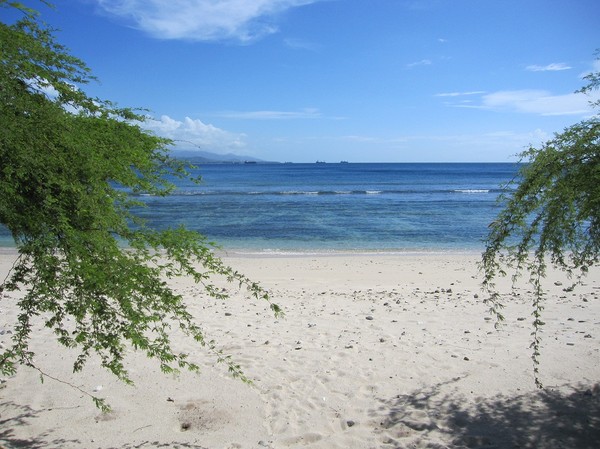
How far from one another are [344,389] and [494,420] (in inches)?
81.2

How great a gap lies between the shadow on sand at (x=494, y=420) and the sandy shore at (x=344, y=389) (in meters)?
0.02

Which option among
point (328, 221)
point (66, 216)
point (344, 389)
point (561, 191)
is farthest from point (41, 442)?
point (328, 221)

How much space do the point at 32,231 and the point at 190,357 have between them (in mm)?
4818

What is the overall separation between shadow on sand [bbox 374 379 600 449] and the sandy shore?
0.07 ft

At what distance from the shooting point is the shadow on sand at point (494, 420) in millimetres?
6090

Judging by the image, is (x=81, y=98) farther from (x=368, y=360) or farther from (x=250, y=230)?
(x=250, y=230)

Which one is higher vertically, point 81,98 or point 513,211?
point 81,98

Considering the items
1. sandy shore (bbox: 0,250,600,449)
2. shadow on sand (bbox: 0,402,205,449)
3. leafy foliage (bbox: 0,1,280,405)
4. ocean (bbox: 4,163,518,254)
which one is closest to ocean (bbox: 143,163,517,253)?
ocean (bbox: 4,163,518,254)

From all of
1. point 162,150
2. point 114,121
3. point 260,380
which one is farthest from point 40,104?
point 260,380

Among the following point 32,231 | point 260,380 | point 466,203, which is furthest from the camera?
point 466,203

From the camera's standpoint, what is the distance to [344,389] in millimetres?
7391

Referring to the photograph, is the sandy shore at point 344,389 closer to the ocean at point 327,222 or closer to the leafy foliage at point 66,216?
the leafy foliage at point 66,216

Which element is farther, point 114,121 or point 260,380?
point 260,380

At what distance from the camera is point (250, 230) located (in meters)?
30.7
